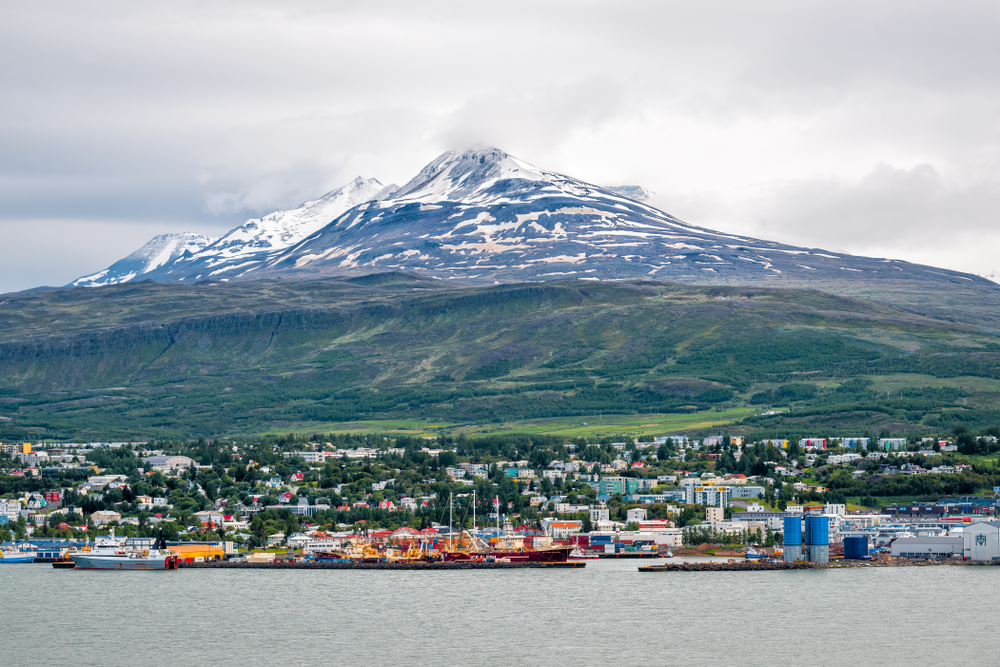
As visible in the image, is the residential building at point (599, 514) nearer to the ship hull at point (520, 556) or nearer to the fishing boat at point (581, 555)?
the fishing boat at point (581, 555)

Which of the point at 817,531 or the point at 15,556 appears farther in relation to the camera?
the point at 15,556

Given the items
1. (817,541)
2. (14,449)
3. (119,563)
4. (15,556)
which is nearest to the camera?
(817,541)

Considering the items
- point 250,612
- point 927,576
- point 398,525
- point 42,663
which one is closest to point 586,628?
point 250,612

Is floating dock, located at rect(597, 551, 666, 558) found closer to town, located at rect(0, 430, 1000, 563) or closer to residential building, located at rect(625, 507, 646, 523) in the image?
town, located at rect(0, 430, 1000, 563)

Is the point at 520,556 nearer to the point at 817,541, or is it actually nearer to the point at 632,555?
the point at 632,555

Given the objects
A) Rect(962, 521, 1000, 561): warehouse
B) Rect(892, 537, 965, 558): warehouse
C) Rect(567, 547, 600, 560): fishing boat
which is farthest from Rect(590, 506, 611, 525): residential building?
Rect(962, 521, 1000, 561): warehouse

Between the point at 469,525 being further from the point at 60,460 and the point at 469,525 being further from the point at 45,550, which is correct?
the point at 60,460

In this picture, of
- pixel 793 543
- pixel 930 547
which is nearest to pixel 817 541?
pixel 793 543
